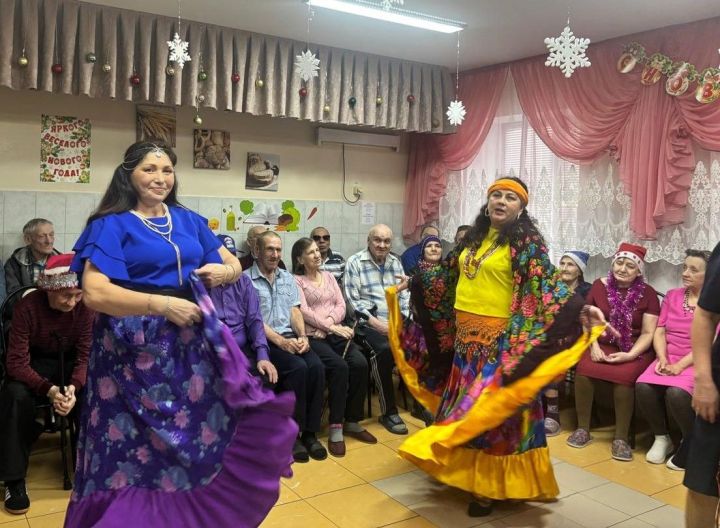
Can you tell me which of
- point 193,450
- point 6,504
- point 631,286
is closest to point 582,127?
point 631,286

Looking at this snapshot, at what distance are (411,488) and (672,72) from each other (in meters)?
3.06

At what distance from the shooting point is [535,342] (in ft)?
9.02

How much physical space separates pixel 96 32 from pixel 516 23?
2732 millimetres

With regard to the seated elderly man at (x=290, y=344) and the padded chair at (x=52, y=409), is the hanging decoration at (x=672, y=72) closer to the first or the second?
the seated elderly man at (x=290, y=344)

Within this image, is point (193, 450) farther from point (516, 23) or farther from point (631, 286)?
point (516, 23)

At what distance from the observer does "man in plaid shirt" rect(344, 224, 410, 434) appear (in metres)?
4.18

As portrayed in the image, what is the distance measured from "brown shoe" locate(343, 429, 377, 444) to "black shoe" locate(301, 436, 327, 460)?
0.95 feet

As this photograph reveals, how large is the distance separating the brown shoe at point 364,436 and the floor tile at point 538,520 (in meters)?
1.10

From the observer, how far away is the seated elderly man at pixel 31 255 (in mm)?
4270

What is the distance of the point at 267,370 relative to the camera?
11.2ft

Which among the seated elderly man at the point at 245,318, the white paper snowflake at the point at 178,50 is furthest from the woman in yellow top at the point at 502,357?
the white paper snowflake at the point at 178,50

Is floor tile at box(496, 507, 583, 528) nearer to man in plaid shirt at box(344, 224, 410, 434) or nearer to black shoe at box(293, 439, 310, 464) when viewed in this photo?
black shoe at box(293, 439, 310, 464)

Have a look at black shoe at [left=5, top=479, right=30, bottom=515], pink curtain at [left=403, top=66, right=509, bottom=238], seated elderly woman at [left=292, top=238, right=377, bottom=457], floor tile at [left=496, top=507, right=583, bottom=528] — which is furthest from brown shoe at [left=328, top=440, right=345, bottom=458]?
pink curtain at [left=403, top=66, right=509, bottom=238]

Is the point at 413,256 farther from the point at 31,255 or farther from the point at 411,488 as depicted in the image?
the point at 31,255
